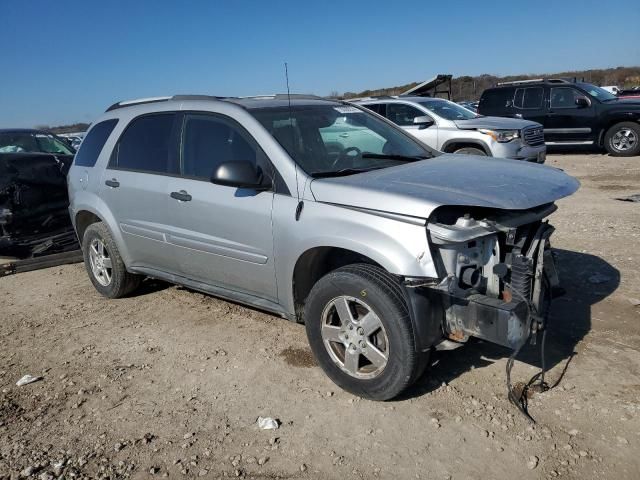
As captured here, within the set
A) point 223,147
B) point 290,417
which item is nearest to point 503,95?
point 223,147

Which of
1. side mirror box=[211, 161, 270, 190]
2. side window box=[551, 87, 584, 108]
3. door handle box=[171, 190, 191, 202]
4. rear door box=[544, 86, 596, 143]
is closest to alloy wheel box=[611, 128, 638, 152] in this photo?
rear door box=[544, 86, 596, 143]

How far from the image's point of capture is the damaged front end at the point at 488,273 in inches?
121

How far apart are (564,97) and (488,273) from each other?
1314 cm

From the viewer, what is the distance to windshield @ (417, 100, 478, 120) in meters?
11.3

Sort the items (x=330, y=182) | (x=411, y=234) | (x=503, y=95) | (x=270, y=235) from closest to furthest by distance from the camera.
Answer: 1. (x=411, y=234)
2. (x=330, y=182)
3. (x=270, y=235)
4. (x=503, y=95)

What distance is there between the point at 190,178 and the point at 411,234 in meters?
2.08

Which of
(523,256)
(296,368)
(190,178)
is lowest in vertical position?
(296,368)

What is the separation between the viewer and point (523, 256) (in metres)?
3.25

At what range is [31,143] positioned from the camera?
361 inches

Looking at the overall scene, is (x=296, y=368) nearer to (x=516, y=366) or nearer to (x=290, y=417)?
(x=290, y=417)

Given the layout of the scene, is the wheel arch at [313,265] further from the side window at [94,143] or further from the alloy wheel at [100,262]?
the side window at [94,143]

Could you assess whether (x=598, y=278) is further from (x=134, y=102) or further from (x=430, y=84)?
(x=430, y=84)

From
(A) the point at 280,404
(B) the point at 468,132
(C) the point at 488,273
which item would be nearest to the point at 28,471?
(A) the point at 280,404

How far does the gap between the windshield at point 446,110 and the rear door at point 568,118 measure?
13.6ft
